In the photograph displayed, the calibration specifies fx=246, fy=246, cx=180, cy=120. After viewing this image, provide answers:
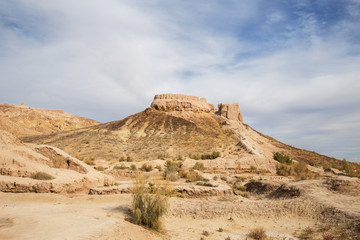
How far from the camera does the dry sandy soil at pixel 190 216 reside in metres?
5.16

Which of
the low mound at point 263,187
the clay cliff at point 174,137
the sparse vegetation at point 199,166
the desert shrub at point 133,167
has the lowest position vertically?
the low mound at point 263,187

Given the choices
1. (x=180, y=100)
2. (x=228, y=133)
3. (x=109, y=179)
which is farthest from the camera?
(x=180, y=100)

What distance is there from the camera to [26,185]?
28.1ft

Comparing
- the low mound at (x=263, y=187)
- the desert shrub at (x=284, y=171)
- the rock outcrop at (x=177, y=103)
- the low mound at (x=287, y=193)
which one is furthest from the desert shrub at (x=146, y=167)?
the rock outcrop at (x=177, y=103)

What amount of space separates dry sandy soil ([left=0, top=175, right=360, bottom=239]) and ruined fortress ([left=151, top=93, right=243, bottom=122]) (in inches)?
1837

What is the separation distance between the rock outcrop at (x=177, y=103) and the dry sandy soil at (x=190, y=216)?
4658cm

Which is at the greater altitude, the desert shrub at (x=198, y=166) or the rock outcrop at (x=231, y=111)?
the rock outcrop at (x=231, y=111)

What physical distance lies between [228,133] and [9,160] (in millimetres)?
42226

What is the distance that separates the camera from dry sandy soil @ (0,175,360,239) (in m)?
5.16

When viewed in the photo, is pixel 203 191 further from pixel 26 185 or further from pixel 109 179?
pixel 26 185

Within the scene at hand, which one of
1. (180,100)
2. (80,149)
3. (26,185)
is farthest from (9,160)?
(180,100)

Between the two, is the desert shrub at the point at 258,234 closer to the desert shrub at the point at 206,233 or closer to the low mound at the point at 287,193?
the desert shrub at the point at 206,233

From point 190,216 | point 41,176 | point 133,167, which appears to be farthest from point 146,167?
point 190,216

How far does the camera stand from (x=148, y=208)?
6.69 metres
